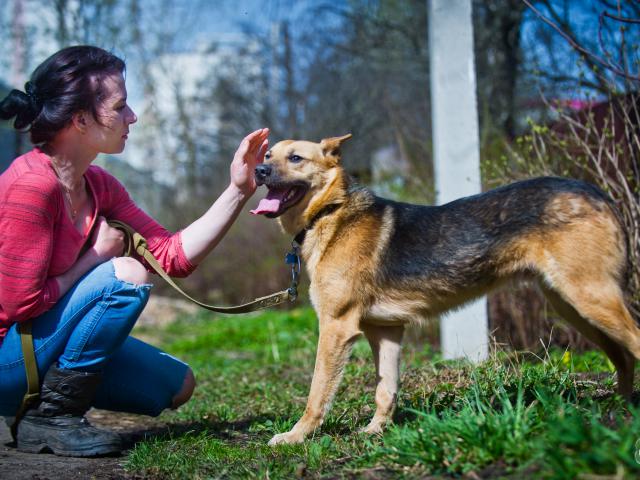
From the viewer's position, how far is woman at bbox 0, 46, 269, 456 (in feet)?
9.87

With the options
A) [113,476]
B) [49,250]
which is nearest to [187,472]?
[113,476]

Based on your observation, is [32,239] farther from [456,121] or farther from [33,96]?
[456,121]

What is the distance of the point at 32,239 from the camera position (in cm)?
299

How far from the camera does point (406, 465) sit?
7.80 feet

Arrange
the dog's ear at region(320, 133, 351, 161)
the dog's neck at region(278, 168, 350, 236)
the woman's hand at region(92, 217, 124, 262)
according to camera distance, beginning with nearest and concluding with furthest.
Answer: the woman's hand at region(92, 217, 124, 262)
the dog's neck at region(278, 168, 350, 236)
the dog's ear at region(320, 133, 351, 161)

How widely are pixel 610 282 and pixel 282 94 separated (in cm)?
1150

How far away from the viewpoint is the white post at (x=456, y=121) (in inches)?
197

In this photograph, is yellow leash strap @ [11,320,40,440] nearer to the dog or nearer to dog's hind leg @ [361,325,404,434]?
the dog

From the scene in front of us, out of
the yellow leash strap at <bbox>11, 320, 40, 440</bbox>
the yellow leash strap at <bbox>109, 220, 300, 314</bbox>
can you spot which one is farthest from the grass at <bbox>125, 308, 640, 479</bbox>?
the yellow leash strap at <bbox>109, 220, 300, 314</bbox>

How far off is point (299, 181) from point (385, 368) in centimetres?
122

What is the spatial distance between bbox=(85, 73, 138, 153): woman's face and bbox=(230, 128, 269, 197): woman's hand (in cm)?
61

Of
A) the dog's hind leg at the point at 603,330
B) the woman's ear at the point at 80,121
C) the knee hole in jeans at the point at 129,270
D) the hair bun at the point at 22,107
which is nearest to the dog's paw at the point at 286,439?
the knee hole in jeans at the point at 129,270

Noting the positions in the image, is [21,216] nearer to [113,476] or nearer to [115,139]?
[115,139]

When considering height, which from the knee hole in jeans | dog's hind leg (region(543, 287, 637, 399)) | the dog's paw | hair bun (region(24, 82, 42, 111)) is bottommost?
the dog's paw
